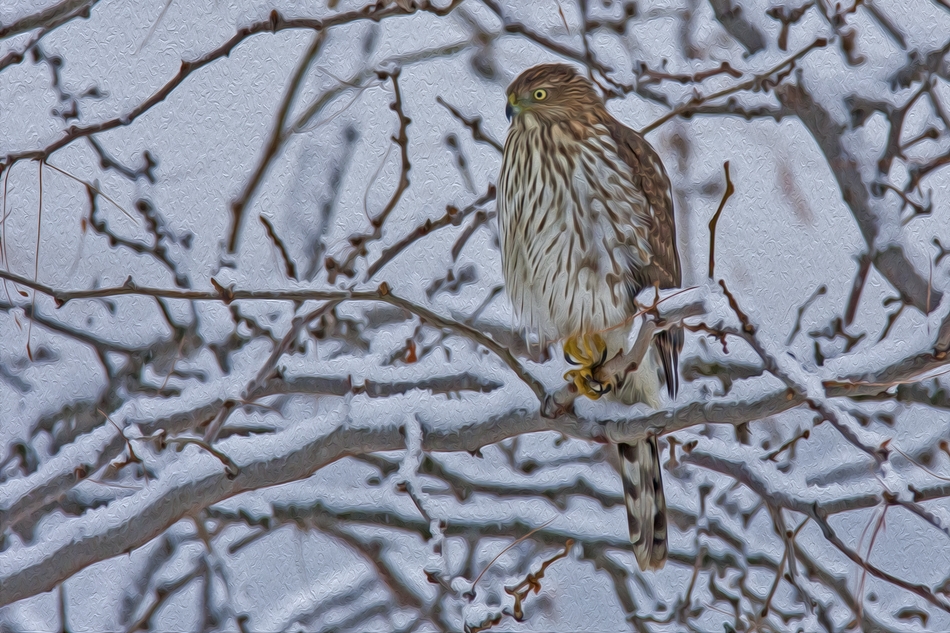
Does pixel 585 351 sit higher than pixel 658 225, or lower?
lower

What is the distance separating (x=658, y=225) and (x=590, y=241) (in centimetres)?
21

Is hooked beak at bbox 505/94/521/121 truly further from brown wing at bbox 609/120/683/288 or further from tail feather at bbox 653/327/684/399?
tail feather at bbox 653/327/684/399

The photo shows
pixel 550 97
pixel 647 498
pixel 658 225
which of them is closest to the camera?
pixel 647 498

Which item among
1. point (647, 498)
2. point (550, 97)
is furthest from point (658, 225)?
point (647, 498)

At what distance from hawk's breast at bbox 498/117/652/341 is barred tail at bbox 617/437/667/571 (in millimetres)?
334

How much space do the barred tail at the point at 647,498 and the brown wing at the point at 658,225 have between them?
185 millimetres

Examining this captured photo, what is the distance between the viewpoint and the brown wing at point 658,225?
85.9 inches

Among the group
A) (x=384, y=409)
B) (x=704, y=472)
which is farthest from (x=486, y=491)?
(x=384, y=409)

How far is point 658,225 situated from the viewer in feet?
7.29

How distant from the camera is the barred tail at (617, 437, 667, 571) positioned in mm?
2115

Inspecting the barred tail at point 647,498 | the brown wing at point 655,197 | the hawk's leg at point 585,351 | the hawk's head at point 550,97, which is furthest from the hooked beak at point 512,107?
the barred tail at point 647,498

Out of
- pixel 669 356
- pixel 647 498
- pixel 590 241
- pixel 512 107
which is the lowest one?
pixel 647 498

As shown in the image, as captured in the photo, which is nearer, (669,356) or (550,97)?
(669,356)

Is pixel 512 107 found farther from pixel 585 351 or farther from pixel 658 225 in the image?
pixel 585 351
